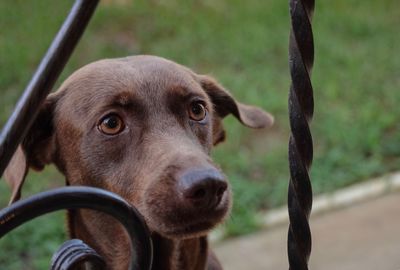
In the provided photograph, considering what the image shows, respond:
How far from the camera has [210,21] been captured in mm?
8305

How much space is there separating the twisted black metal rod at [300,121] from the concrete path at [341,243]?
3.25m

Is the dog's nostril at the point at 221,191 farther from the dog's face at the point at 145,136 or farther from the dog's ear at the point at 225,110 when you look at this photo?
the dog's ear at the point at 225,110

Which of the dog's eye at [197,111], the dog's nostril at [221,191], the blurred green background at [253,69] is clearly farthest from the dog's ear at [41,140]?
the blurred green background at [253,69]

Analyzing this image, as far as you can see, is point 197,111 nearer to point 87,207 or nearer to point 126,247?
point 126,247

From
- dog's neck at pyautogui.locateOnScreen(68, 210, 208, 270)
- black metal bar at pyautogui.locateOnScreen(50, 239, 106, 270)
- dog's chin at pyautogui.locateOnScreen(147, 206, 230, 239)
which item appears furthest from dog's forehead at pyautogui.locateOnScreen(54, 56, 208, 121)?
black metal bar at pyautogui.locateOnScreen(50, 239, 106, 270)

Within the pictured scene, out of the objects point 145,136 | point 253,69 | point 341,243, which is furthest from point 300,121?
point 253,69

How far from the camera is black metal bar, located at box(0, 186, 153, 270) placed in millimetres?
1153

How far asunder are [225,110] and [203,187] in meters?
1.03

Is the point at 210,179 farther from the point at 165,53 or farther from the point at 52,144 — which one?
the point at 165,53

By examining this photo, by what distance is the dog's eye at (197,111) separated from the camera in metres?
2.41

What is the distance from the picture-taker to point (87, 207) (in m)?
1.23

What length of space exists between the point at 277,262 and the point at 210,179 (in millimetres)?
2958

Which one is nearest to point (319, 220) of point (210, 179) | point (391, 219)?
point (391, 219)

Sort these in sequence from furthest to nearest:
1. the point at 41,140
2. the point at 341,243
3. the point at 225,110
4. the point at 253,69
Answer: the point at 253,69
the point at 341,243
the point at 225,110
the point at 41,140
